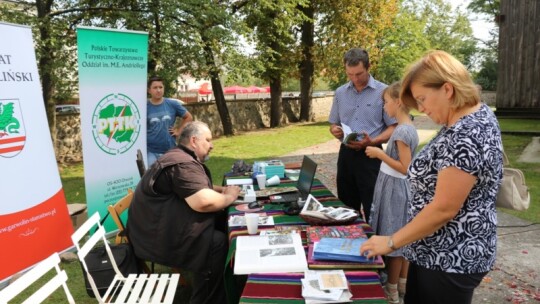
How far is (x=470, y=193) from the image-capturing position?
160cm

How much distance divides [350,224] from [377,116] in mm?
1402

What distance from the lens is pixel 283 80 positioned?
1959 centimetres

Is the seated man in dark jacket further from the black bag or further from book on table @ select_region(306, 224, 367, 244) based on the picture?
book on table @ select_region(306, 224, 367, 244)

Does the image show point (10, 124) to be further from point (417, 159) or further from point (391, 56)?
point (391, 56)

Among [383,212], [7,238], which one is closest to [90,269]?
[7,238]

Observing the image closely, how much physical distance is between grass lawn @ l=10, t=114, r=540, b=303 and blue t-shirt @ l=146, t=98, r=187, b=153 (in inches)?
68.8

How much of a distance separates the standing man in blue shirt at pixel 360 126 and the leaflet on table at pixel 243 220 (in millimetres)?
1124

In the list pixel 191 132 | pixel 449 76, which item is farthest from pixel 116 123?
pixel 449 76

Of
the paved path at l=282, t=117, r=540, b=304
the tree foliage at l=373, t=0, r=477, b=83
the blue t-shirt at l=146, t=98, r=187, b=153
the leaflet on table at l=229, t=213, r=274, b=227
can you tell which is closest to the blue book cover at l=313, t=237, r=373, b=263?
the leaflet on table at l=229, t=213, r=274, b=227

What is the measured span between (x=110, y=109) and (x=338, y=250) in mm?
3469

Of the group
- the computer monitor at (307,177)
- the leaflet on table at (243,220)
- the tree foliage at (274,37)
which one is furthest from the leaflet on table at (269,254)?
the tree foliage at (274,37)

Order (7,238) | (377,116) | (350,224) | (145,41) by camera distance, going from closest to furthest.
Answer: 1. (350,224)
2. (7,238)
3. (377,116)
4. (145,41)

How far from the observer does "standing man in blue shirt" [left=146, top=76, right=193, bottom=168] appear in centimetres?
516

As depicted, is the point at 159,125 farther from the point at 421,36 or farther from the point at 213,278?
the point at 421,36
